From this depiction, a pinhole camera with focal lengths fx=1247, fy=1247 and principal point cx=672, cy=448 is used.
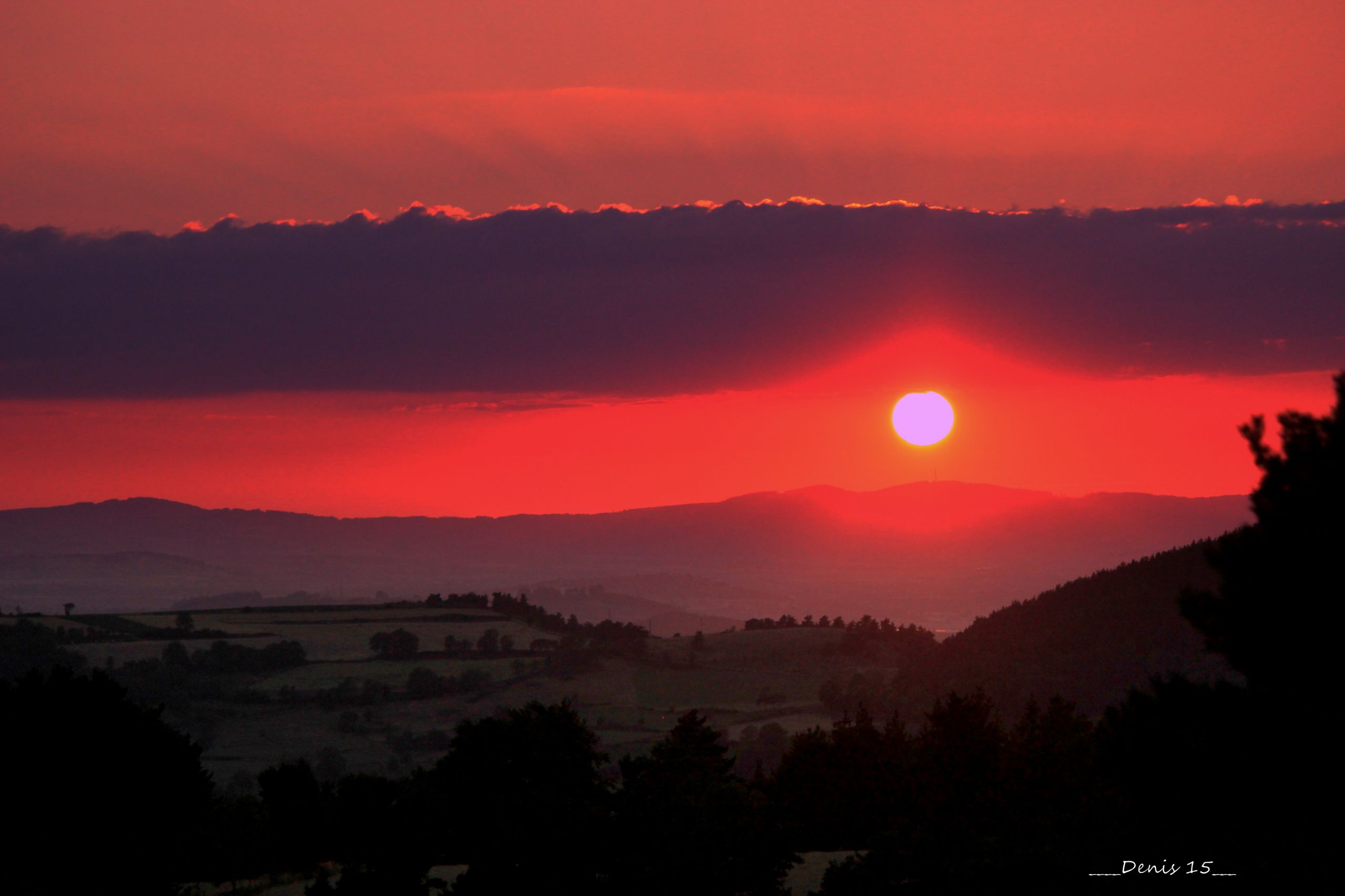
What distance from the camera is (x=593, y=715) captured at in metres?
194

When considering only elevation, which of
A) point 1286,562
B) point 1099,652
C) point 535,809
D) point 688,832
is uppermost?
point 1286,562

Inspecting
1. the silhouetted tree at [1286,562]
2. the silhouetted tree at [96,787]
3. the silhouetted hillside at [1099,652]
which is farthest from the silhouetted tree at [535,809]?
the silhouetted hillside at [1099,652]

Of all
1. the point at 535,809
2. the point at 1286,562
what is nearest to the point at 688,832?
the point at 535,809

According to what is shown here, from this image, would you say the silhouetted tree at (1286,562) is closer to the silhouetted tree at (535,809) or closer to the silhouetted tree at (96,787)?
the silhouetted tree at (535,809)

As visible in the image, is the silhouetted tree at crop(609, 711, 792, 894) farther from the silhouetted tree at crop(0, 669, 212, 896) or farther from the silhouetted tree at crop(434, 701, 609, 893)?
the silhouetted tree at crop(0, 669, 212, 896)

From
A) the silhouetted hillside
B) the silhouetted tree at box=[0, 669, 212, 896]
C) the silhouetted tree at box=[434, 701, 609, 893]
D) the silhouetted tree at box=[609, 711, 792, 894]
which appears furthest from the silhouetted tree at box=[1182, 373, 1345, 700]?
the silhouetted hillside

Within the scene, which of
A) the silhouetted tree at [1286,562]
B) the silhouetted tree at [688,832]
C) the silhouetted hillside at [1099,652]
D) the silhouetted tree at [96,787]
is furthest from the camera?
the silhouetted hillside at [1099,652]

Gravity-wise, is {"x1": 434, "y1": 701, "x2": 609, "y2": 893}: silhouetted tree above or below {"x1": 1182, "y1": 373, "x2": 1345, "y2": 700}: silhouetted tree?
below

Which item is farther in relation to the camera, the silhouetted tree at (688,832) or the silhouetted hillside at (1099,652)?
the silhouetted hillside at (1099,652)

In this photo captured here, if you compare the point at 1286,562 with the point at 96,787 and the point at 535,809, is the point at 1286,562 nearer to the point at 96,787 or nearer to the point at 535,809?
the point at 535,809

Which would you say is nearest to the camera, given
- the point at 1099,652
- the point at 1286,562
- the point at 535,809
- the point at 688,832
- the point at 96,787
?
the point at 1286,562

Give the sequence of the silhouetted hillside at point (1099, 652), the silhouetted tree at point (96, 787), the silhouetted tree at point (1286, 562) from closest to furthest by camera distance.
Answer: the silhouetted tree at point (1286, 562) < the silhouetted tree at point (96, 787) < the silhouetted hillside at point (1099, 652)

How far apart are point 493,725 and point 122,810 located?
16.6 metres

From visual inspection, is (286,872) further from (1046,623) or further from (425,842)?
(1046,623)
